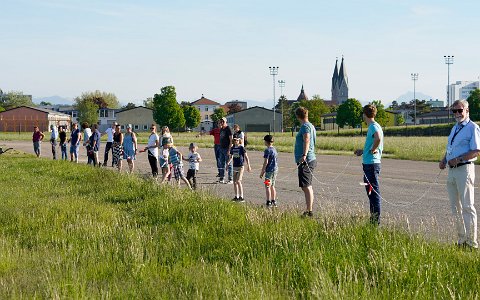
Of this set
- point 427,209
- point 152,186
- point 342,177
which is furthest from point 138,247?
point 342,177

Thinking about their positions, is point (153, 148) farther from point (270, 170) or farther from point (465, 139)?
point (465, 139)

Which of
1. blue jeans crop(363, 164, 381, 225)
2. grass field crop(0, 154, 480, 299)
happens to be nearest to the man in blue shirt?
blue jeans crop(363, 164, 381, 225)

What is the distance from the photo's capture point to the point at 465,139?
762 centimetres

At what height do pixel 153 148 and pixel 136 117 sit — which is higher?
pixel 136 117

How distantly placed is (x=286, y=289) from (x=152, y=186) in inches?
293

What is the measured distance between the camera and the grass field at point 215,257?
5.41m

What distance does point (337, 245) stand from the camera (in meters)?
6.64

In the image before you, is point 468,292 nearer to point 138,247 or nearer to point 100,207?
point 138,247

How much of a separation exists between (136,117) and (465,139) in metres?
128

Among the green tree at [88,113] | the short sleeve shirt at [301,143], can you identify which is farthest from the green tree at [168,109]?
the short sleeve shirt at [301,143]

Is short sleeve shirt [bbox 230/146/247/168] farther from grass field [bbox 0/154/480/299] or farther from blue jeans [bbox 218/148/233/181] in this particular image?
blue jeans [bbox 218/148/233/181]

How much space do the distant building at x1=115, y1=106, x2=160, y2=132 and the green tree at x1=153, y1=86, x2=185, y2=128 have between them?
21.3 meters

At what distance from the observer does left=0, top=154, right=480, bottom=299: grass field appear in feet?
17.7

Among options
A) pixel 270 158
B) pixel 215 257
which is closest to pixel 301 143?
pixel 270 158
